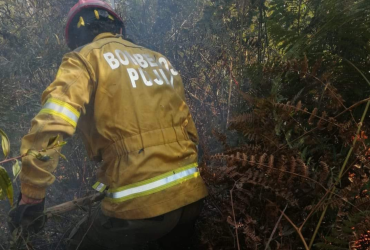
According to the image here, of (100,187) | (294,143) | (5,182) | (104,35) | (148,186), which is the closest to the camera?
(5,182)

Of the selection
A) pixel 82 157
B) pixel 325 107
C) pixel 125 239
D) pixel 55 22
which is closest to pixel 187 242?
pixel 125 239

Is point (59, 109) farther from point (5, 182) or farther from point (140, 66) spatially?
point (5, 182)

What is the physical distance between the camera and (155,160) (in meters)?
2.09

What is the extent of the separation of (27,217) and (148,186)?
71cm

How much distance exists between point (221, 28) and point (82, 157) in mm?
1930

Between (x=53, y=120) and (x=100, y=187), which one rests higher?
(x=53, y=120)

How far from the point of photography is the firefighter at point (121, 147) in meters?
1.98

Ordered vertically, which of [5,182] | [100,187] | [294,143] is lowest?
[100,187]

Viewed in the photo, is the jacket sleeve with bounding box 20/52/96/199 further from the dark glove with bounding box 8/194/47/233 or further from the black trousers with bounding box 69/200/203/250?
the black trousers with bounding box 69/200/203/250

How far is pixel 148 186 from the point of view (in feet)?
6.73

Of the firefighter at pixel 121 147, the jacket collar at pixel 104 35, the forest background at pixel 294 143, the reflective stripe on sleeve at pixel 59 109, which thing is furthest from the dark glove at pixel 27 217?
the jacket collar at pixel 104 35

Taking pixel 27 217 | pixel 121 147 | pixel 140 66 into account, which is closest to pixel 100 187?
pixel 121 147

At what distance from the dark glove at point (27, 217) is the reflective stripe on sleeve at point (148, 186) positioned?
1.31 feet

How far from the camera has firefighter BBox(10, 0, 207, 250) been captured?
1.98m
